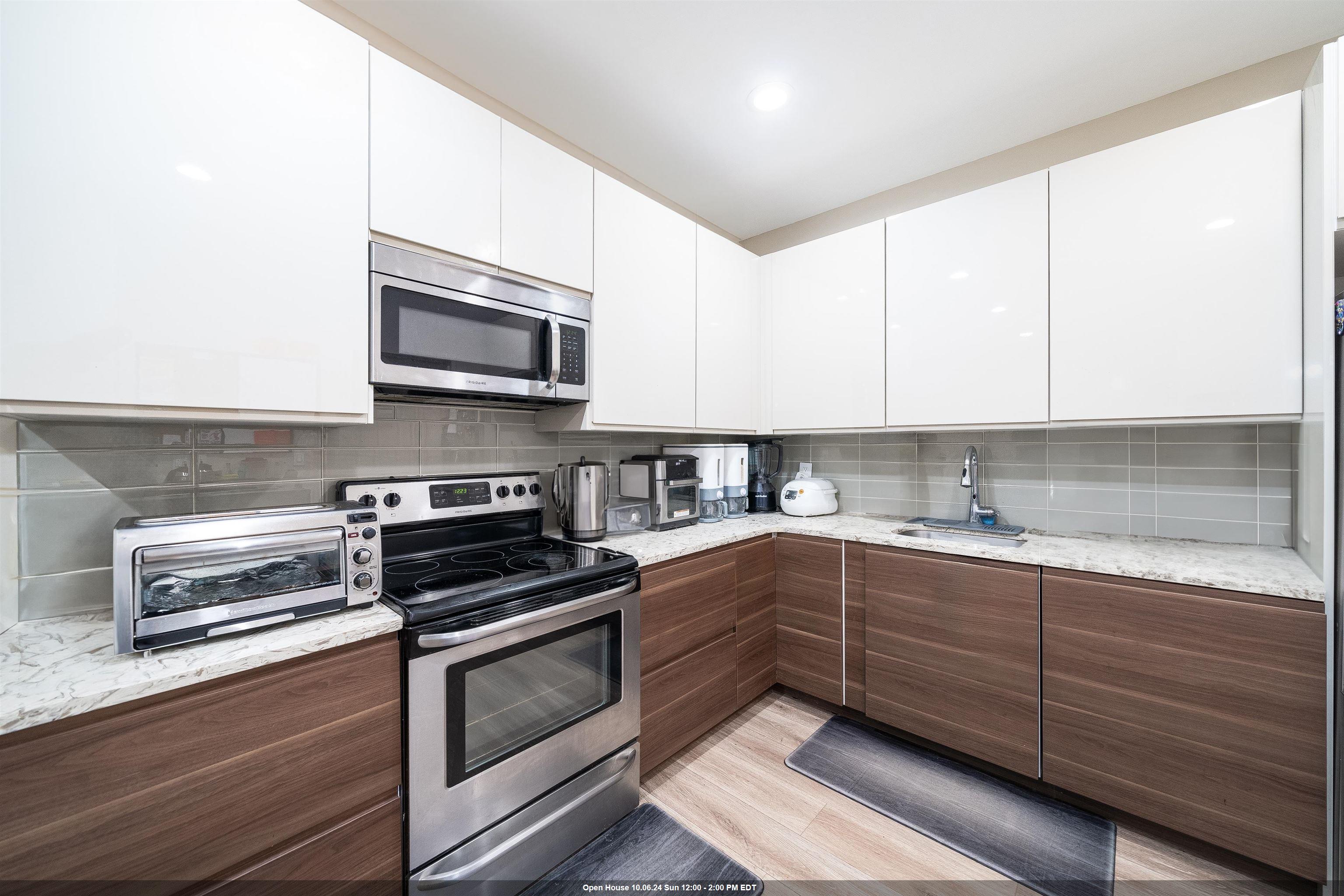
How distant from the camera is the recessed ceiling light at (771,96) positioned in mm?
1808

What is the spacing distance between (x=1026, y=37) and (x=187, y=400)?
2582mm

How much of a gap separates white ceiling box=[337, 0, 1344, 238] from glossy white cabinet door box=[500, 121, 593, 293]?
0.33 meters

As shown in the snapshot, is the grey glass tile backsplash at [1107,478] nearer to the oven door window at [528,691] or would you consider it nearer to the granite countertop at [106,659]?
the oven door window at [528,691]

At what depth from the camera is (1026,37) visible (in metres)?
1.59

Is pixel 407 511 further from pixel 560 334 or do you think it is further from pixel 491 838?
pixel 491 838

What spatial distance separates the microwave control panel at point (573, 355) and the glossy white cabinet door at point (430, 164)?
0.34 meters

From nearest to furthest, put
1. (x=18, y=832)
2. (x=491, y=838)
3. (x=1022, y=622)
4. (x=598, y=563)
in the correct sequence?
1. (x=18, y=832)
2. (x=491, y=838)
3. (x=598, y=563)
4. (x=1022, y=622)

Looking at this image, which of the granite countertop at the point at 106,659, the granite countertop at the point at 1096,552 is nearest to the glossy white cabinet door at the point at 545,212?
the granite countertop at the point at 1096,552

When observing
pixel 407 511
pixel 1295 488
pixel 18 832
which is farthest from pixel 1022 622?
pixel 18 832

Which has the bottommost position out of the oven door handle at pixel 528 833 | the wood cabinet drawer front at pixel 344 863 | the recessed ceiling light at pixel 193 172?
the oven door handle at pixel 528 833

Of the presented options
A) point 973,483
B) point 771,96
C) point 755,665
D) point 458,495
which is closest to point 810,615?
point 755,665

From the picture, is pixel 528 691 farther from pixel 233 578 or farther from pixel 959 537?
pixel 959 537

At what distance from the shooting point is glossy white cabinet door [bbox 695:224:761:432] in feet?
7.72

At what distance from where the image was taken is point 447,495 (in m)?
1.73
